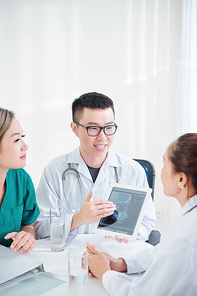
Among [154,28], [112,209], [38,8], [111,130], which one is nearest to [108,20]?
[154,28]

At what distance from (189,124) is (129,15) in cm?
132

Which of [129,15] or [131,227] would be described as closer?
[131,227]

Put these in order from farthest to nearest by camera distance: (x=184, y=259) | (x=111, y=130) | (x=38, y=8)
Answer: (x=38, y=8) < (x=111, y=130) < (x=184, y=259)

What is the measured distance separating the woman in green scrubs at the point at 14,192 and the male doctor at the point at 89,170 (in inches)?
4.9

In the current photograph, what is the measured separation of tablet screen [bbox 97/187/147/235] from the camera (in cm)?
132

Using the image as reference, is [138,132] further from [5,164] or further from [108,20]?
[5,164]

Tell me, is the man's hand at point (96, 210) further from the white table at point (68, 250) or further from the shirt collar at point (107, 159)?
the shirt collar at point (107, 159)

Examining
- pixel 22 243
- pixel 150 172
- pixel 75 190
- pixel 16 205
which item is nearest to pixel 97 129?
pixel 75 190

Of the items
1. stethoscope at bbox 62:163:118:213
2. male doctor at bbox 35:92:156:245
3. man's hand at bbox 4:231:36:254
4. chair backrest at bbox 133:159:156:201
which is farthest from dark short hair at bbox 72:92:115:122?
man's hand at bbox 4:231:36:254

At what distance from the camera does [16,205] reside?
4.90ft

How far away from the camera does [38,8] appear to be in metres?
2.90

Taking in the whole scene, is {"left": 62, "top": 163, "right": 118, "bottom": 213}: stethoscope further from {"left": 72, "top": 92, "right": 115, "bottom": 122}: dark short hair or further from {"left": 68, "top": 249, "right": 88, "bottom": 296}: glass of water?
{"left": 68, "top": 249, "right": 88, "bottom": 296}: glass of water

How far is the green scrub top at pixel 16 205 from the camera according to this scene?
1426mm

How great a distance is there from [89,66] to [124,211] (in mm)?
2027
